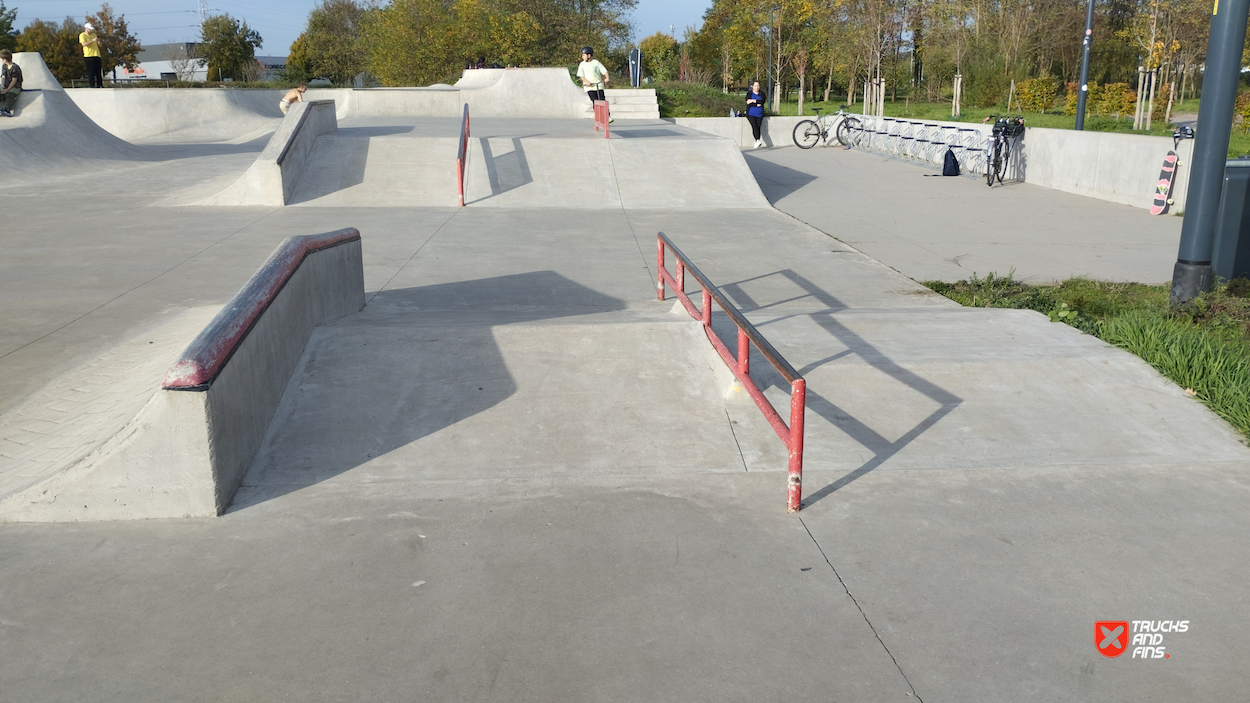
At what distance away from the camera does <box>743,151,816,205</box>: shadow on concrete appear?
17953mm

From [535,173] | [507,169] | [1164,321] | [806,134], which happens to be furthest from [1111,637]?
[806,134]

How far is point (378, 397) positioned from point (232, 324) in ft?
3.61

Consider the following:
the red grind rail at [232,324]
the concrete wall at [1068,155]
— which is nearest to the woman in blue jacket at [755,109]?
the concrete wall at [1068,155]

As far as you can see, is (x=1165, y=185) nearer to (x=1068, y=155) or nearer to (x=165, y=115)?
(x=1068, y=155)

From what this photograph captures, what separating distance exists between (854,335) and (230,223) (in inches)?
390

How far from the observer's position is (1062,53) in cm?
4700

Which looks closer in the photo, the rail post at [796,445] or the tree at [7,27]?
the rail post at [796,445]

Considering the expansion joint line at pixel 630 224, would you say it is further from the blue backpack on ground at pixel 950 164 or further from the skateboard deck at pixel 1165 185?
the skateboard deck at pixel 1165 185

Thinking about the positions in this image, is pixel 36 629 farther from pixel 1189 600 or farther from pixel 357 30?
pixel 357 30

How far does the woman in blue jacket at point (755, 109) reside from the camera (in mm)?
26441

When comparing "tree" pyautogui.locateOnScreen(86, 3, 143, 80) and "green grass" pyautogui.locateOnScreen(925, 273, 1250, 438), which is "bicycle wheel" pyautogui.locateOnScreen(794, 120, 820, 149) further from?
"tree" pyautogui.locateOnScreen(86, 3, 143, 80)

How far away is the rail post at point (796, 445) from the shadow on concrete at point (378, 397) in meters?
1.67

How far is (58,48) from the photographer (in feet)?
185

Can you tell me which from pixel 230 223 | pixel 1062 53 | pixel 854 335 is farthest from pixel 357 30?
pixel 854 335
